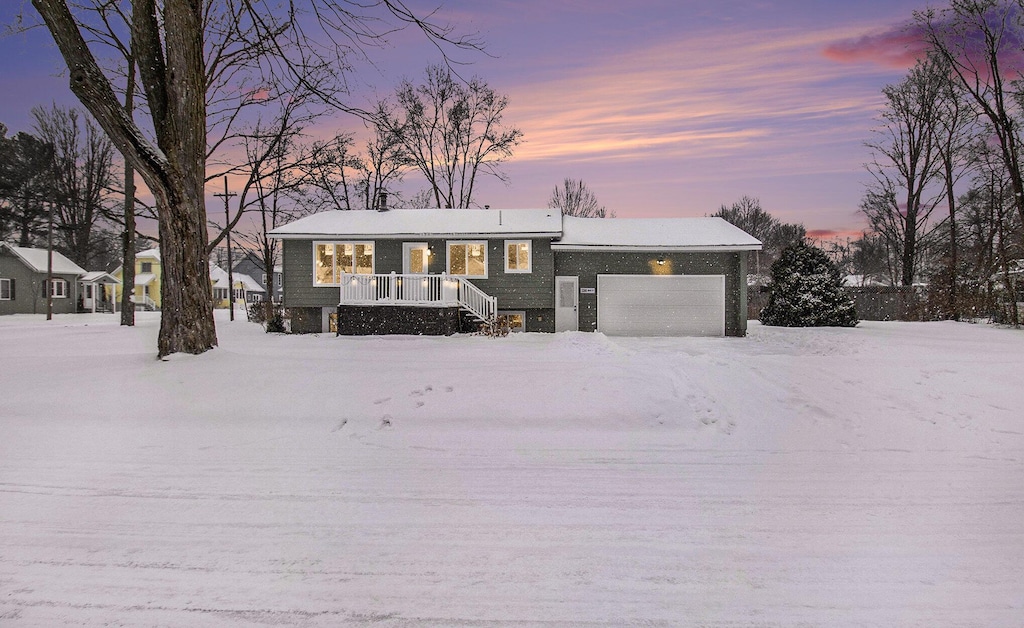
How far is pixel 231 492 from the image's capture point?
3631 millimetres

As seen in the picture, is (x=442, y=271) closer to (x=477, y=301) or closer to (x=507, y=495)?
(x=477, y=301)

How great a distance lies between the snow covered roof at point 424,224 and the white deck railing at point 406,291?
2.59m

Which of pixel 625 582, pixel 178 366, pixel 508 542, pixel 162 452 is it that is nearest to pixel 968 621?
pixel 625 582

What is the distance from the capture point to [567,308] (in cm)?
1811

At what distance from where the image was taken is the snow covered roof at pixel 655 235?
Answer: 58.0 feet

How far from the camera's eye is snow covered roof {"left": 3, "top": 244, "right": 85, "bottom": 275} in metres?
30.3

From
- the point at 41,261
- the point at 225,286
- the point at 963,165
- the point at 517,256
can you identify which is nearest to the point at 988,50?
the point at 963,165

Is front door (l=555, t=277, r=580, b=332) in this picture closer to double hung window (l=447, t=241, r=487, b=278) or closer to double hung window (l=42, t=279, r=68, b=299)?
double hung window (l=447, t=241, r=487, b=278)

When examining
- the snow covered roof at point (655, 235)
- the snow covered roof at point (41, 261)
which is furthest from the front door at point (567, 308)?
the snow covered roof at point (41, 261)

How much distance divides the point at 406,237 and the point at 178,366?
1141cm

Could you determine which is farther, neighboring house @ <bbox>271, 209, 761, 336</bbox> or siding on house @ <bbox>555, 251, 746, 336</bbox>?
siding on house @ <bbox>555, 251, 746, 336</bbox>

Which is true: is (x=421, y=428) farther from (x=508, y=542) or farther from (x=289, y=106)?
(x=289, y=106)

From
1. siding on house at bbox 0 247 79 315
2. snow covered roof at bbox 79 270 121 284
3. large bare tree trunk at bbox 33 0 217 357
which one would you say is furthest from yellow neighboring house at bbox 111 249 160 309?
large bare tree trunk at bbox 33 0 217 357

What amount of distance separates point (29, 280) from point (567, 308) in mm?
34783
